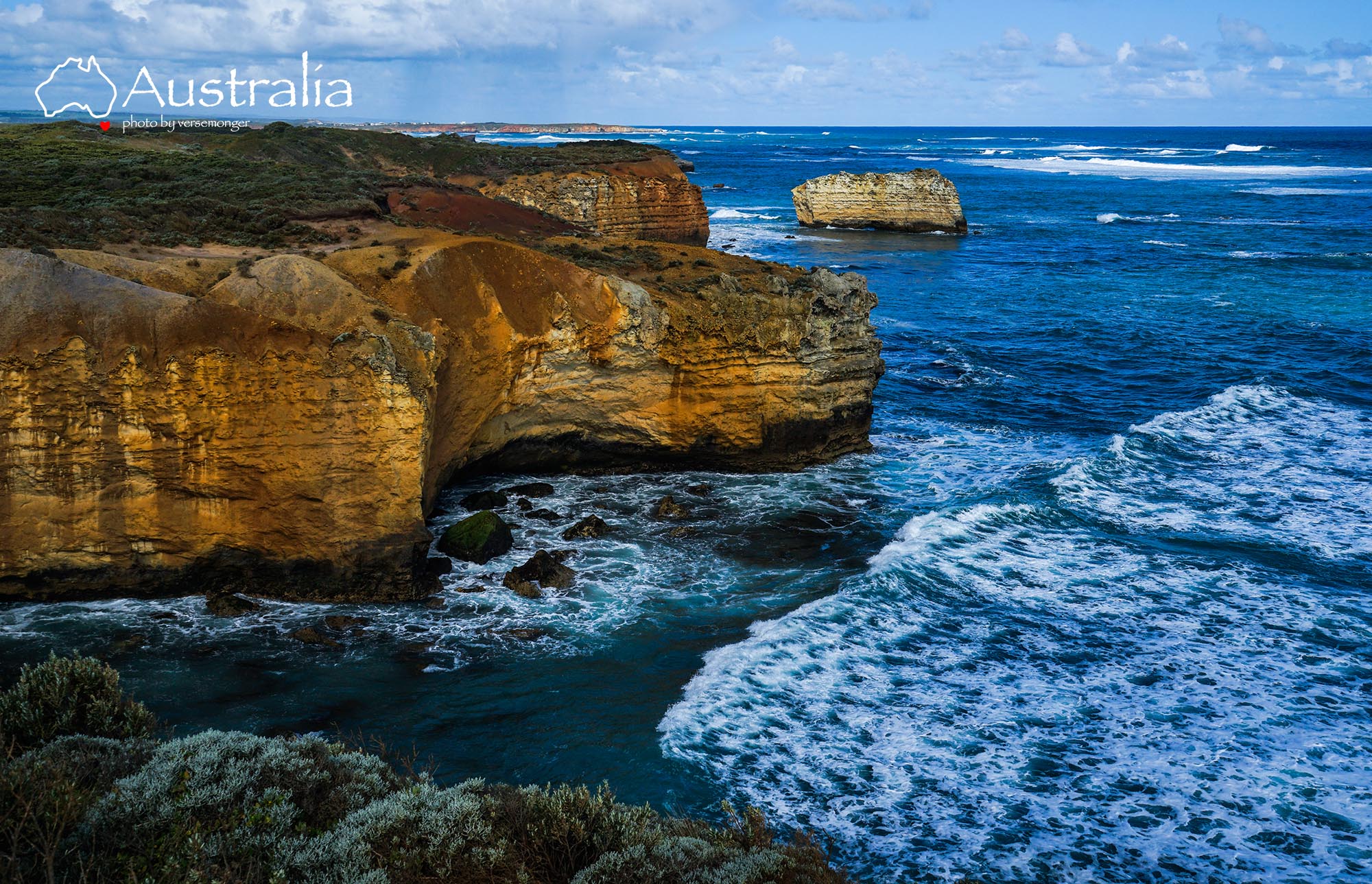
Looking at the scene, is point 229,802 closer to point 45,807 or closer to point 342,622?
point 45,807

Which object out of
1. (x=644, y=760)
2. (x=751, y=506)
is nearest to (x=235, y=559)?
(x=644, y=760)

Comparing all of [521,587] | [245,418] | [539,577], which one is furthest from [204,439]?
[539,577]

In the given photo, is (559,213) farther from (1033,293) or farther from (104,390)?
(104,390)

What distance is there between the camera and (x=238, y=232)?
2266 cm

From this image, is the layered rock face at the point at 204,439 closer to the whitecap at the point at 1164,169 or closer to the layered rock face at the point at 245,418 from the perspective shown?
the layered rock face at the point at 245,418

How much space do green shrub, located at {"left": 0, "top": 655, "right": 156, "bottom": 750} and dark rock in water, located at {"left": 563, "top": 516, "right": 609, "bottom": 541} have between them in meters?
9.34

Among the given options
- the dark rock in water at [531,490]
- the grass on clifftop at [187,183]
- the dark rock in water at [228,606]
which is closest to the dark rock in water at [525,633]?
the dark rock in water at [228,606]

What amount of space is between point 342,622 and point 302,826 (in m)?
7.74

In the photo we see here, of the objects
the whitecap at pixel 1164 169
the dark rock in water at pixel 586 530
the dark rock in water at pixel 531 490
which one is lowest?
the dark rock in water at pixel 586 530

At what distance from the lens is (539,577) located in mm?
18188

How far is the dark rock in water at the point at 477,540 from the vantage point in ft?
61.9

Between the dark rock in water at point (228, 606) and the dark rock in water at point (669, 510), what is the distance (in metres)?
7.97

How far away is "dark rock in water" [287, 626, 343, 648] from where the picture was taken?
51.6ft

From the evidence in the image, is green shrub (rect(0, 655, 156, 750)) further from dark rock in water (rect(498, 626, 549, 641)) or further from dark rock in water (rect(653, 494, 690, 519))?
dark rock in water (rect(653, 494, 690, 519))
